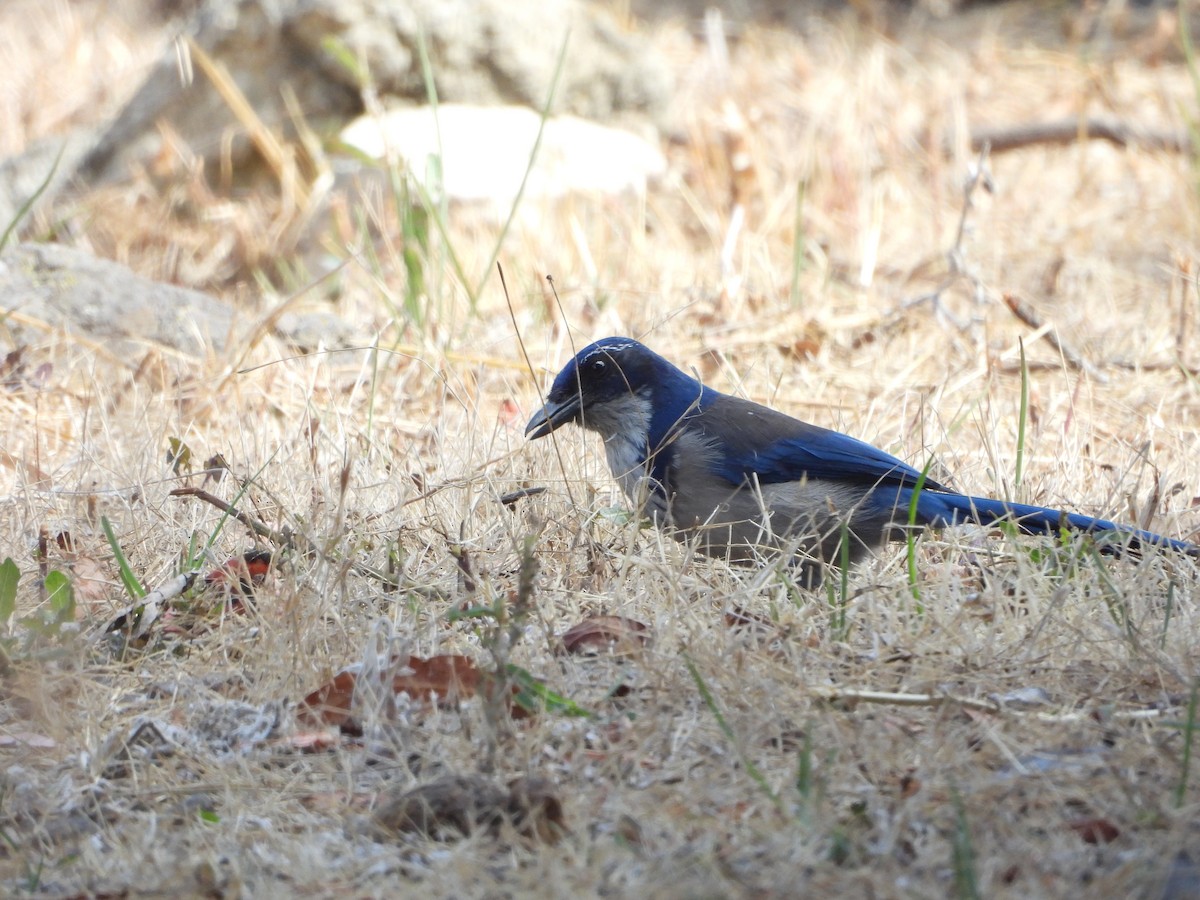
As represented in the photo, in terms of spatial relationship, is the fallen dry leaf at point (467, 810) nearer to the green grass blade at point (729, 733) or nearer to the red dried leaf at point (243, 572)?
the green grass blade at point (729, 733)

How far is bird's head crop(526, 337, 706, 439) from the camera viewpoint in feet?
12.6

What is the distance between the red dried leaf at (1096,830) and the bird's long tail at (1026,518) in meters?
1.13

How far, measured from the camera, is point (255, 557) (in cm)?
322

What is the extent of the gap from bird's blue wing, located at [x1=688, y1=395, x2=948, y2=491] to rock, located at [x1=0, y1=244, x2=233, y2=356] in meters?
2.16

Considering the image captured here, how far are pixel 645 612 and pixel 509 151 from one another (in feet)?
14.9

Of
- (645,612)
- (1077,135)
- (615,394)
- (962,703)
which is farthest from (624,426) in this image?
(1077,135)

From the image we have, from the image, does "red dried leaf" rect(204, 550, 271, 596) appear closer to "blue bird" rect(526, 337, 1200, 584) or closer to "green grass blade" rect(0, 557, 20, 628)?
"green grass blade" rect(0, 557, 20, 628)

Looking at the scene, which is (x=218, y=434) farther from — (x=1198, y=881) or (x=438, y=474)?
Answer: (x=1198, y=881)

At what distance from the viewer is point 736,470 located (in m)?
3.68

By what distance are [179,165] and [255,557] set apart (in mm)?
4623

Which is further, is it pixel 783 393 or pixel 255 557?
pixel 783 393

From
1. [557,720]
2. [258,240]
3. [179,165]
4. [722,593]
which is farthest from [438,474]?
[179,165]

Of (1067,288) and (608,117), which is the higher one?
(608,117)

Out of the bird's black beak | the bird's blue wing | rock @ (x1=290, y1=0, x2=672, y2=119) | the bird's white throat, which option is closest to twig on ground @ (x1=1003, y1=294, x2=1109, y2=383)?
the bird's blue wing
